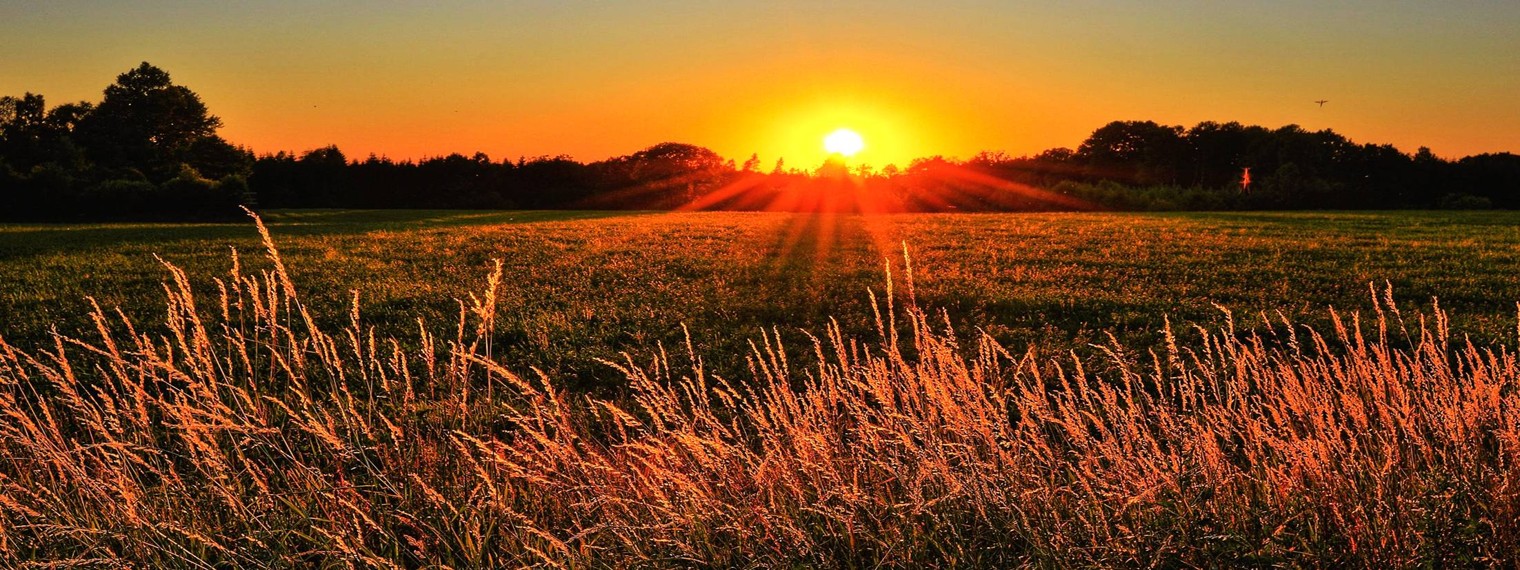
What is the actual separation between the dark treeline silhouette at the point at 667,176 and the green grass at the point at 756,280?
53.6 ft

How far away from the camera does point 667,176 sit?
200ft

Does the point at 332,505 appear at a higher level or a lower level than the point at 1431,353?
lower

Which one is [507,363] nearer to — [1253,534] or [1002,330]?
[1002,330]

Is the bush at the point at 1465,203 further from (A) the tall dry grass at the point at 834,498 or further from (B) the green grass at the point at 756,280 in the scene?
(A) the tall dry grass at the point at 834,498

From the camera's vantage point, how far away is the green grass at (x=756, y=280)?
26.5 ft

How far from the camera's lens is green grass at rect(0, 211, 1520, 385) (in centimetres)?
806

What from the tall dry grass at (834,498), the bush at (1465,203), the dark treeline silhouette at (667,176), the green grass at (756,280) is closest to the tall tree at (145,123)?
the dark treeline silhouette at (667,176)

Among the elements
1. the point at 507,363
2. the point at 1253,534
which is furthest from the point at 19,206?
the point at 1253,534

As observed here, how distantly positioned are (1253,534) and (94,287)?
12.6 meters

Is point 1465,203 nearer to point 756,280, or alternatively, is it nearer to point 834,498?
point 756,280

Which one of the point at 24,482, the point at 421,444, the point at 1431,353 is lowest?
the point at 24,482

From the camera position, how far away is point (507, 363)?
6727 mm

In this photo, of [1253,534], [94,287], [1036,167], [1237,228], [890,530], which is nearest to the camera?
[1253,534]

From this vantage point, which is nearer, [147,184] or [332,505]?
[332,505]
